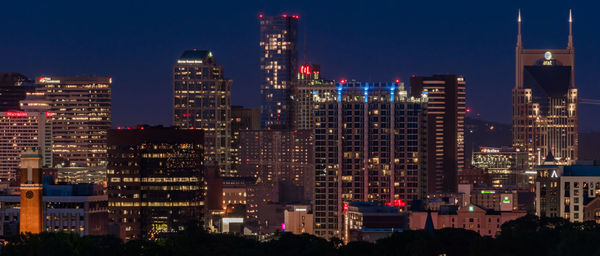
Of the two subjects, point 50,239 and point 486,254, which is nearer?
point 486,254

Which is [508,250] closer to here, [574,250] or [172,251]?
[574,250]

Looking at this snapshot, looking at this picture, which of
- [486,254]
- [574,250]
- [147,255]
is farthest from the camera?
[147,255]

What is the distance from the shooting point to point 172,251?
195m

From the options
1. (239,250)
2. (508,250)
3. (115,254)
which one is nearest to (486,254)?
(508,250)

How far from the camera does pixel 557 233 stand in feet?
649

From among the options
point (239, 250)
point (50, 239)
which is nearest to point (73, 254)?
point (50, 239)

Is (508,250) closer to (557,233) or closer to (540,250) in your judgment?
(540,250)

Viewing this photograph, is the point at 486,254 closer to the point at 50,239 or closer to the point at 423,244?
the point at 423,244

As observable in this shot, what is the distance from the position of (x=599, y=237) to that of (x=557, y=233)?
2479 centimetres

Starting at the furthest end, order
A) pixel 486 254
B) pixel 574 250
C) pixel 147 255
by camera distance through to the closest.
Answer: pixel 147 255 → pixel 486 254 → pixel 574 250

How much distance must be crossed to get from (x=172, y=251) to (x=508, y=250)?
1668 inches

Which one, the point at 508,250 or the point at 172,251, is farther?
the point at 172,251

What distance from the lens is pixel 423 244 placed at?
191875 mm

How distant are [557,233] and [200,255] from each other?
45290 millimetres
